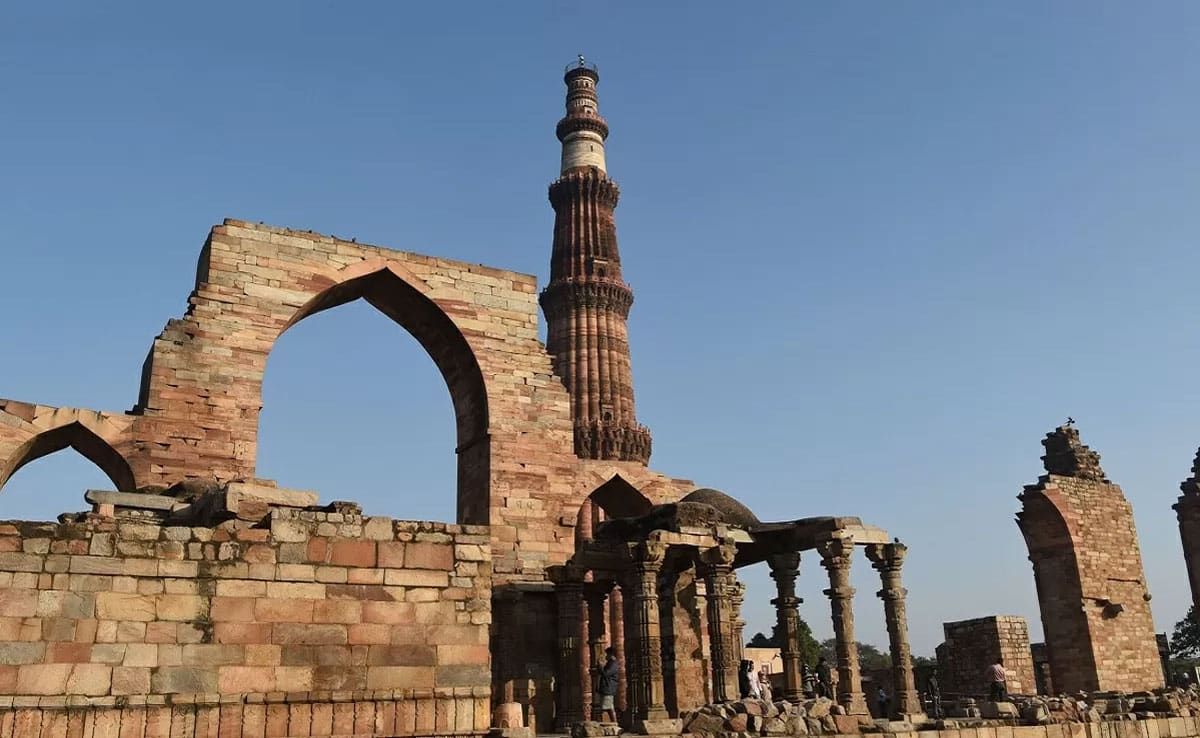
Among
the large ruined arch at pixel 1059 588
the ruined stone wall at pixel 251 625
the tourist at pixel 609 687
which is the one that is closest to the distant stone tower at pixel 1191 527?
the large ruined arch at pixel 1059 588

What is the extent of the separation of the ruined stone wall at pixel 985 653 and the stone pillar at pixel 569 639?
34.2 ft

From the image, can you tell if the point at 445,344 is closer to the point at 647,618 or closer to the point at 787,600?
the point at 647,618

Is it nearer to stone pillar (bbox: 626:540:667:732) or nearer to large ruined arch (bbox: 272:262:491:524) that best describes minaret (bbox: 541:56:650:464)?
large ruined arch (bbox: 272:262:491:524)

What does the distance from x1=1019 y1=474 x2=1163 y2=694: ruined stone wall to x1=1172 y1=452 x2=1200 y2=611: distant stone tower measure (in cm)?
438

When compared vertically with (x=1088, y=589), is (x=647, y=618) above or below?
below

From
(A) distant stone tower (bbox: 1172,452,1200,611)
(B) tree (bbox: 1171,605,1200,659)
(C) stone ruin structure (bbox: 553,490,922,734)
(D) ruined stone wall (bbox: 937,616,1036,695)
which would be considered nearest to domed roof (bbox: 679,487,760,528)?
(C) stone ruin structure (bbox: 553,490,922,734)

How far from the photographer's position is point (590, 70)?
37.4 meters

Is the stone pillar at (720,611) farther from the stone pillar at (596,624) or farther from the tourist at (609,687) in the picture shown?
the stone pillar at (596,624)

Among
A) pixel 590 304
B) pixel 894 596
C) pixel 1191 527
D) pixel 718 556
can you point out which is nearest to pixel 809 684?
pixel 894 596

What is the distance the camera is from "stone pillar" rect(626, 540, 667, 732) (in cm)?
1276

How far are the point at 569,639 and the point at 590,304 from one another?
61.7 ft

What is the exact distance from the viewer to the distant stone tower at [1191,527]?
26188mm

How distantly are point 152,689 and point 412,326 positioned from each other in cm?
1063

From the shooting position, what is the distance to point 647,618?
514 inches
